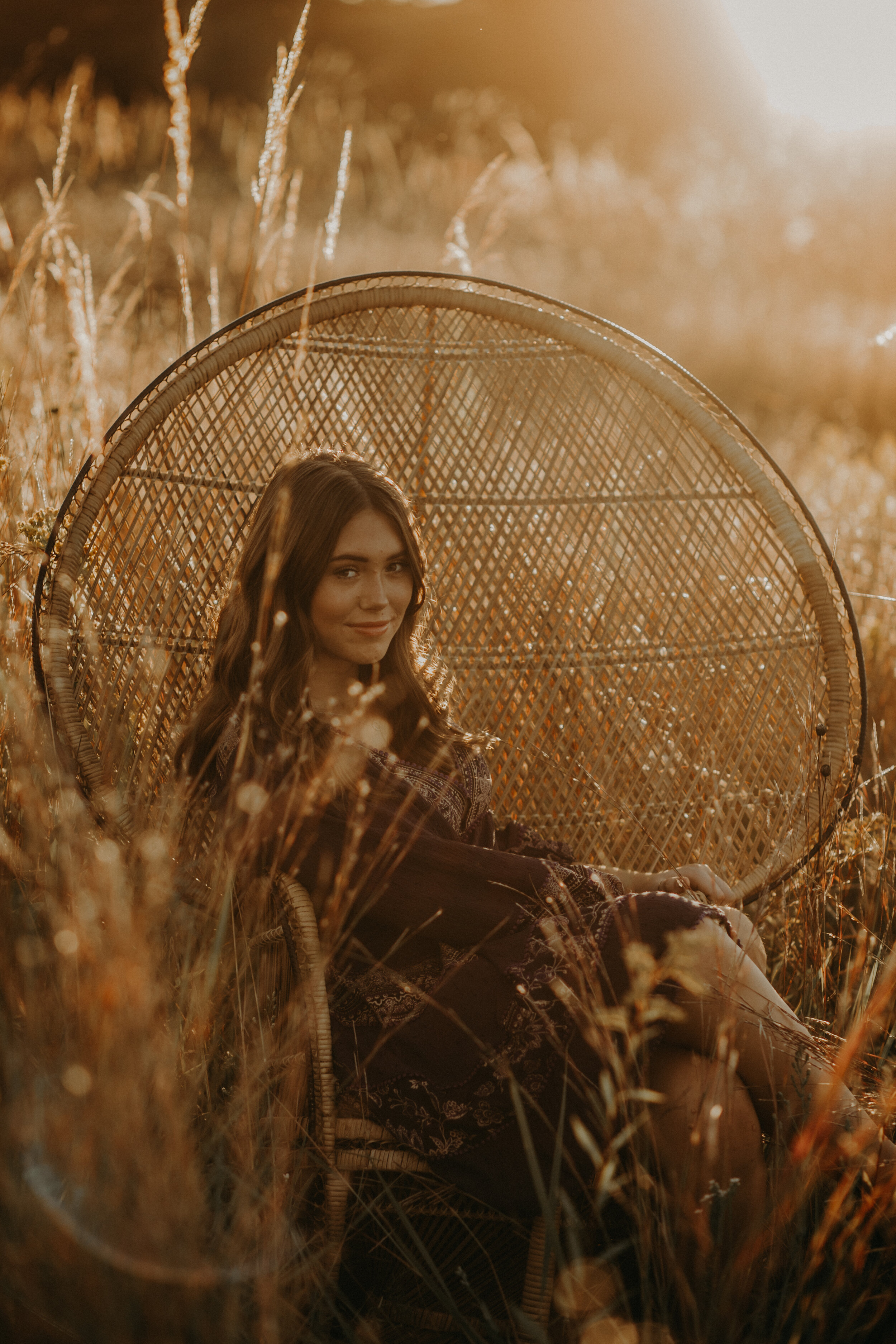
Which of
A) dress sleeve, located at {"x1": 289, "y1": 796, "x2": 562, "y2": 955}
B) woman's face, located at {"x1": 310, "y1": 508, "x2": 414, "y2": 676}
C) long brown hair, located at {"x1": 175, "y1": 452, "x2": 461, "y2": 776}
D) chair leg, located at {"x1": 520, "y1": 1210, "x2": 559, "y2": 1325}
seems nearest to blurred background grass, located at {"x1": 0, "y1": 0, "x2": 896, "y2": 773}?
long brown hair, located at {"x1": 175, "y1": 452, "x2": 461, "y2": 776}

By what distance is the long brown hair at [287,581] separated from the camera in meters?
1.57

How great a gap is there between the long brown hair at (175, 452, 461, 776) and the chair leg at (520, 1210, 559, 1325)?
2.29ft

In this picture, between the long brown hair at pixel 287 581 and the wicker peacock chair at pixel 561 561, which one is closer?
the long brown hair at pixel 287 581

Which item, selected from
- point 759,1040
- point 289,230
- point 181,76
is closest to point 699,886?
point 759,1040

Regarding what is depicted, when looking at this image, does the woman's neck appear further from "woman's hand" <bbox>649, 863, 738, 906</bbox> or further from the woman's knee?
the woman's knee

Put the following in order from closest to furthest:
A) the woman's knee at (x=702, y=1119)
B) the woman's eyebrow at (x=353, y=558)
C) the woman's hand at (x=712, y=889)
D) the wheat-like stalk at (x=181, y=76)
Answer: the woman's knee at (x=702, y=1119)
the woman's hand at (x=712, y=889)
the woman's eyebrow at (x=353, y=558)
the wheat-like stalk at (x=181, y=76)

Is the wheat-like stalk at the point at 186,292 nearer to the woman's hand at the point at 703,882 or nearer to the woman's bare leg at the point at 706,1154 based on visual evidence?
the woman's hand at the point at 703,882

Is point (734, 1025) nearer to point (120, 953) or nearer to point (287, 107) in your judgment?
point (120, 953)

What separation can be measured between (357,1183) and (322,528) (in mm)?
932

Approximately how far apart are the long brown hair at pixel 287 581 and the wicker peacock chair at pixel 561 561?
0.26 meters

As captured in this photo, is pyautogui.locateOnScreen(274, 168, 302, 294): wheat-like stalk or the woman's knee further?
pyautogui.locateOnScreen(274, 168, 302, 294): wheat-like stalk

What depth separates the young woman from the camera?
48.9 inches

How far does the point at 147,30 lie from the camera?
925 cm

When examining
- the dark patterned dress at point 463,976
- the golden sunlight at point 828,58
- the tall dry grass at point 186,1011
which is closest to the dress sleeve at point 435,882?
the dark patterned dress at point 463,976
